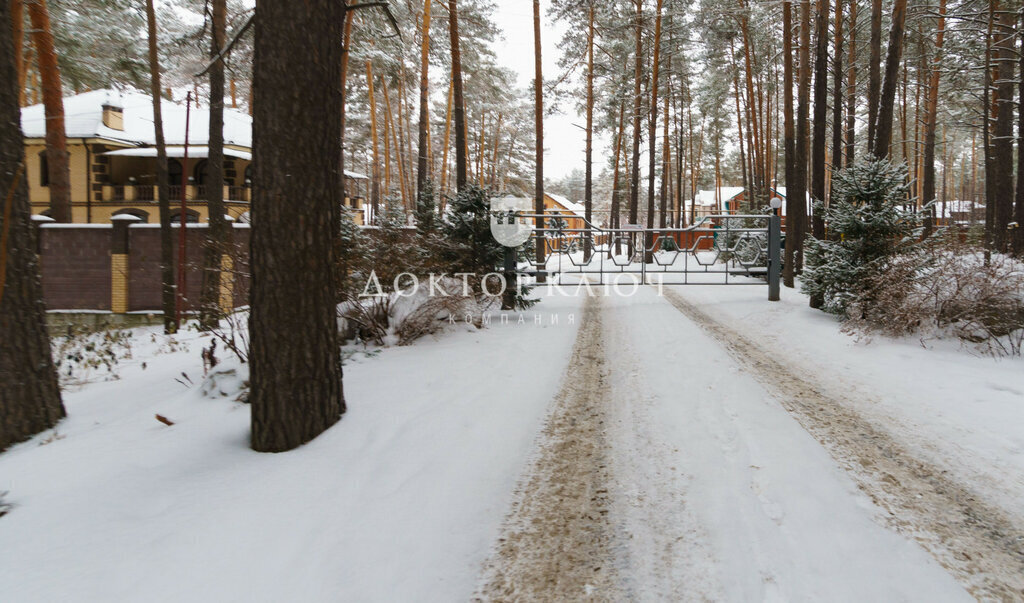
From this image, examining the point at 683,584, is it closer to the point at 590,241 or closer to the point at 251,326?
the point at 251,326

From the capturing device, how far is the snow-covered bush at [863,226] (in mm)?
7668

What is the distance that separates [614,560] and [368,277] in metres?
5.25

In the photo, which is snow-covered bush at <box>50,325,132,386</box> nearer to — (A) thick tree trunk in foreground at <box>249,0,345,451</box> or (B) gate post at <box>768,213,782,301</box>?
(A) thick tree trunk in foreground at <box>249,0,345,451</box>

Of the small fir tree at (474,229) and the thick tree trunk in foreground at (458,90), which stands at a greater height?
the thick tree trunk in foreground at (458,90)

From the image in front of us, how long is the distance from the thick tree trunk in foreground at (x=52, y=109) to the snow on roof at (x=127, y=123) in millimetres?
11628

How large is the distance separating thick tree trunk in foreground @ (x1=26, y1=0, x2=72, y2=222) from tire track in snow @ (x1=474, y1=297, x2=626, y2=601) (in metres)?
14.6

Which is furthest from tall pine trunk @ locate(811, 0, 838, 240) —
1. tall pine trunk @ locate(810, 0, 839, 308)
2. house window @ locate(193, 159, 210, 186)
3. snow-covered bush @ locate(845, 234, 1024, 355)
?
house window @ locate(193, 159, 210, 186)

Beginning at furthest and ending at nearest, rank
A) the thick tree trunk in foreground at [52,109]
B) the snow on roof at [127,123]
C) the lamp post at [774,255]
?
the snow on roof at [127,123]
the thick tree trunk in foreground at [52,109]
the lamp post at [774,255]

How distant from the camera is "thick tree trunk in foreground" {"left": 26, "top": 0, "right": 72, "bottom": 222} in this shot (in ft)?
41.6

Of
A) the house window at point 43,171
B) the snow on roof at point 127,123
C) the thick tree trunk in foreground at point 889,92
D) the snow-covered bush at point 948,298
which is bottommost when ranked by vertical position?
the snow-covered bush at point 948,298

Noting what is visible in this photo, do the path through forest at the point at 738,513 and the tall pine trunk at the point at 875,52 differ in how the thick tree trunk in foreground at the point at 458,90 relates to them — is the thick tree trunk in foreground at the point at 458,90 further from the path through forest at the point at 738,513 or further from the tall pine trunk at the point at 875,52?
the path through forest at the point at 738,513

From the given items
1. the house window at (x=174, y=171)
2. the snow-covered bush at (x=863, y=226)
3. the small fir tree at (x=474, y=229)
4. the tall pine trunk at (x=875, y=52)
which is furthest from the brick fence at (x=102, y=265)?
the tall pine trunk at (x=875, y=52)

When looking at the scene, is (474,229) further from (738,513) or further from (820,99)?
(820,99)

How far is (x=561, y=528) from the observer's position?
2.68 m
